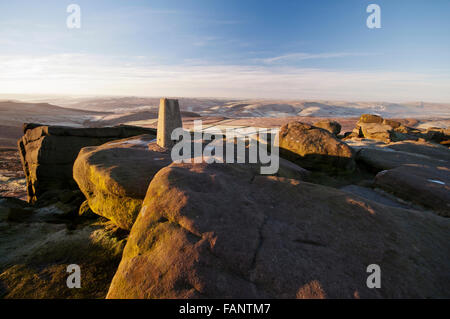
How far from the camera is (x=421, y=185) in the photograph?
4.85 metres

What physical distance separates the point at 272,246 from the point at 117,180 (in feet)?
11.3

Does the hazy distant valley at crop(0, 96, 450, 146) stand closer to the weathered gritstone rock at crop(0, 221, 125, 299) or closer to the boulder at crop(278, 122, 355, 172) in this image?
the boulder at crop(278, 122, 355, 172)

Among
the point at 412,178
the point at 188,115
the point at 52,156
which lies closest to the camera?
the point at 412,178

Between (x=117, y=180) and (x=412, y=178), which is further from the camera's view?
(x=412, y=178)

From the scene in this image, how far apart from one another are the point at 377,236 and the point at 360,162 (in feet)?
20.3

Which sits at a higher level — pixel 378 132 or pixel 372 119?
pixel 372 119

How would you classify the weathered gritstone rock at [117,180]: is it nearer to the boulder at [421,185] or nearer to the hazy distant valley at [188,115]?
the boulder at [421,185]

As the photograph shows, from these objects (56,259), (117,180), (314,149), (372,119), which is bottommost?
(56,259)

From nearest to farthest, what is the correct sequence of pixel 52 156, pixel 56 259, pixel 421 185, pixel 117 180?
pixel 56 259 → pixel 117 180 → pixel 421 185 → pixel 52 156

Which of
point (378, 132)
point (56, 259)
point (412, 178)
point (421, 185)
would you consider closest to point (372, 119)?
point (378, 132)

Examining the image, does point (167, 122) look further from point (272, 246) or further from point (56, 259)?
point (272, 246)

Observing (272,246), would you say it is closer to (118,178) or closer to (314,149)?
(118,178)

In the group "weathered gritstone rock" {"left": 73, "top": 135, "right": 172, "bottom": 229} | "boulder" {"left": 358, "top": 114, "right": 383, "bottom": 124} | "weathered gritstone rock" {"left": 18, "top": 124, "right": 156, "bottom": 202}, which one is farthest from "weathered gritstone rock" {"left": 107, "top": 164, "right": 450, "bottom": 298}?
"boulder" {"left": 358, "top": 114, "right": 383, "bottom": 124}

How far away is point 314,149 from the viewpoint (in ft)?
24.0
